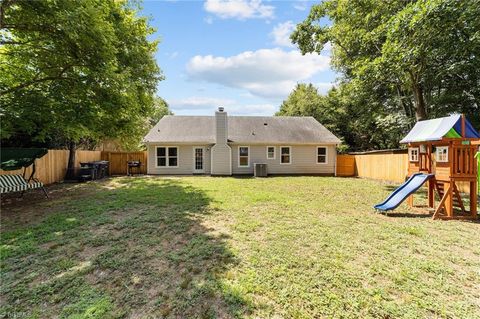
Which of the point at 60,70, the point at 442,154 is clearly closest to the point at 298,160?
the point at 442,154

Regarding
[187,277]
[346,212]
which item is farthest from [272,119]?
[187,277]

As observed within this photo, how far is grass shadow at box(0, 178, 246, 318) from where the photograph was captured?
2730 mm

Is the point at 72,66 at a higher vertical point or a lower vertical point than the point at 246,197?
higher

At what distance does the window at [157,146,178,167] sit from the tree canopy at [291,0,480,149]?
417 inches

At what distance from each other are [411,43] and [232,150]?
11.1m

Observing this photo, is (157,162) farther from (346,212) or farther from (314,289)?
(314,289)

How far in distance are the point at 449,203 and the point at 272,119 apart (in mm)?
14243

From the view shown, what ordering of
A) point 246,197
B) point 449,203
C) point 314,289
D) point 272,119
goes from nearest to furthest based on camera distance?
point 314,289, point 449,203, point 246,197, point 272,119

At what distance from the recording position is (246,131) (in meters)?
17.8

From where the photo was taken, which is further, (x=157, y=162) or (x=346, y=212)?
(x=157, y=162)

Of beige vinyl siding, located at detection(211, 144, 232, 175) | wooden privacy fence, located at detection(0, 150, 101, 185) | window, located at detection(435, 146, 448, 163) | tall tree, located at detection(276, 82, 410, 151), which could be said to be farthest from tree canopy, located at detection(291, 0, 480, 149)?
wooden privacy fence, located at detection(0, 150, 101, 185)

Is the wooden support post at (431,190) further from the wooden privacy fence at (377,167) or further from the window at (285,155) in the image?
the window at (285,155)

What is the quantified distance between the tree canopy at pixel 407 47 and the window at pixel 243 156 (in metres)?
7.24

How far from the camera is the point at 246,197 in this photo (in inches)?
339
